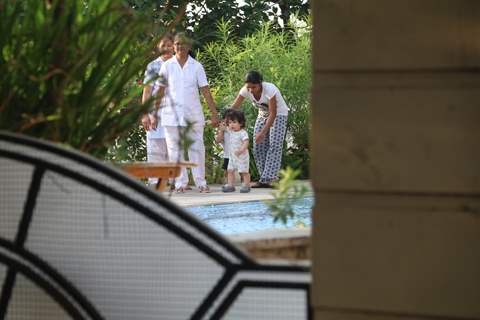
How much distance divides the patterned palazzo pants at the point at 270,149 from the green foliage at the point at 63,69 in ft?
32.9

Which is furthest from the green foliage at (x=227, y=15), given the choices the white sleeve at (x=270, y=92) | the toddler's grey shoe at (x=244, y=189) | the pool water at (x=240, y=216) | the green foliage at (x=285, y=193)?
the green foliage at (x=285, y=193)

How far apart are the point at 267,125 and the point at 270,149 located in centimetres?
54

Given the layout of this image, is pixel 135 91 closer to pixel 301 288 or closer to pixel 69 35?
pixel 69 35

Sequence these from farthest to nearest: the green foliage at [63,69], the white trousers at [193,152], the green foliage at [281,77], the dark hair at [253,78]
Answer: the green foliage at [281,77] → the dark hair at [253,78] → the white trousers at [193,152] → the green foliage at [63,69]

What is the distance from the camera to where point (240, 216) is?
9422mm

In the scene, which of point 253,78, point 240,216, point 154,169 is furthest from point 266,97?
point 154,169

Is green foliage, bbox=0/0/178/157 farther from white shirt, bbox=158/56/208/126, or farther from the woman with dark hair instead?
the woman with dark hair

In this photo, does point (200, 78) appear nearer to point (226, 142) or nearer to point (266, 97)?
point (226, 142)

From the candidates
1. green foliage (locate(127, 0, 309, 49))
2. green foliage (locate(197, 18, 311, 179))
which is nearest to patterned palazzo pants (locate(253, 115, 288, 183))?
green foliage (locate(197, 18, 311, 179))

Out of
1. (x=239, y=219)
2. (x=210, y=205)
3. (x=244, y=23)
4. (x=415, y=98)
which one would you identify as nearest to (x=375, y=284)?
(x=415, y=98)

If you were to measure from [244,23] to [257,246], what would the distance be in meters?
17.1

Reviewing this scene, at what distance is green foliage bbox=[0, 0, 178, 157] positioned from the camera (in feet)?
10.2

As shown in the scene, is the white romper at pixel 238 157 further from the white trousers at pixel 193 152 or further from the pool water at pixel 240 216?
the pool water at pixel 240 216

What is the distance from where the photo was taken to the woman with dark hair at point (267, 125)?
1294 centimetres
